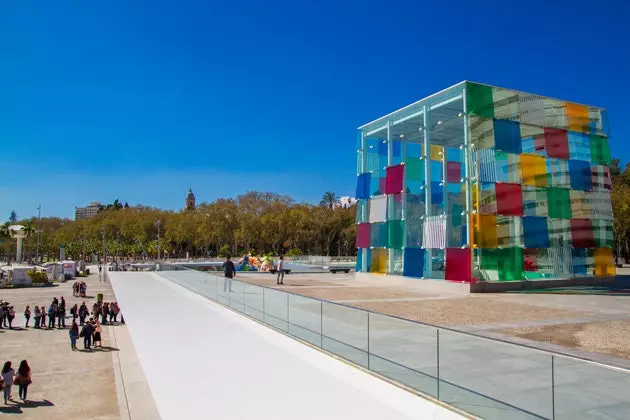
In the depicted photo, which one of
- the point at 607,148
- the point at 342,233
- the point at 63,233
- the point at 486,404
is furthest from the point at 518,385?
the point at 63,233

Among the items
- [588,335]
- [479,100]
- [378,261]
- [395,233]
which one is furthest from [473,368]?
[378,261]

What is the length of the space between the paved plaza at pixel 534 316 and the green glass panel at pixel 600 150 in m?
12.1

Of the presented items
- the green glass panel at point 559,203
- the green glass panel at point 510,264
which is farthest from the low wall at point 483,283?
the green glass panel at point 559,203

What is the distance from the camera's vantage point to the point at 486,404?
19.2 feet

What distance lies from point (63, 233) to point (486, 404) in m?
136

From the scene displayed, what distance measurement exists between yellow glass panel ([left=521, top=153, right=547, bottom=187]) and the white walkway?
818 inches

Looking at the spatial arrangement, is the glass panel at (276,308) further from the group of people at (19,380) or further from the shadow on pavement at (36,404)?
the group of people at (19,380)

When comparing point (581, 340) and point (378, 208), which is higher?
point (378, 208)

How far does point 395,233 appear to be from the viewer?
104 ft

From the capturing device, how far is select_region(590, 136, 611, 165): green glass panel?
31.4m

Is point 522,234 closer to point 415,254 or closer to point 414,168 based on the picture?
point 415,254

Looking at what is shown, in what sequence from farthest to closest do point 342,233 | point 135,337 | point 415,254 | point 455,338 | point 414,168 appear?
point 342,233 → point 414,168 → point 415,254 → point 135,337 → point 455,338

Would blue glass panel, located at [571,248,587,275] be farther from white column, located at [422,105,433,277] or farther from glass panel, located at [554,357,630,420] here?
glass panel, located at [554,357,630,420]

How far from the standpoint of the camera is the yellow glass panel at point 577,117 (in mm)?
30328
